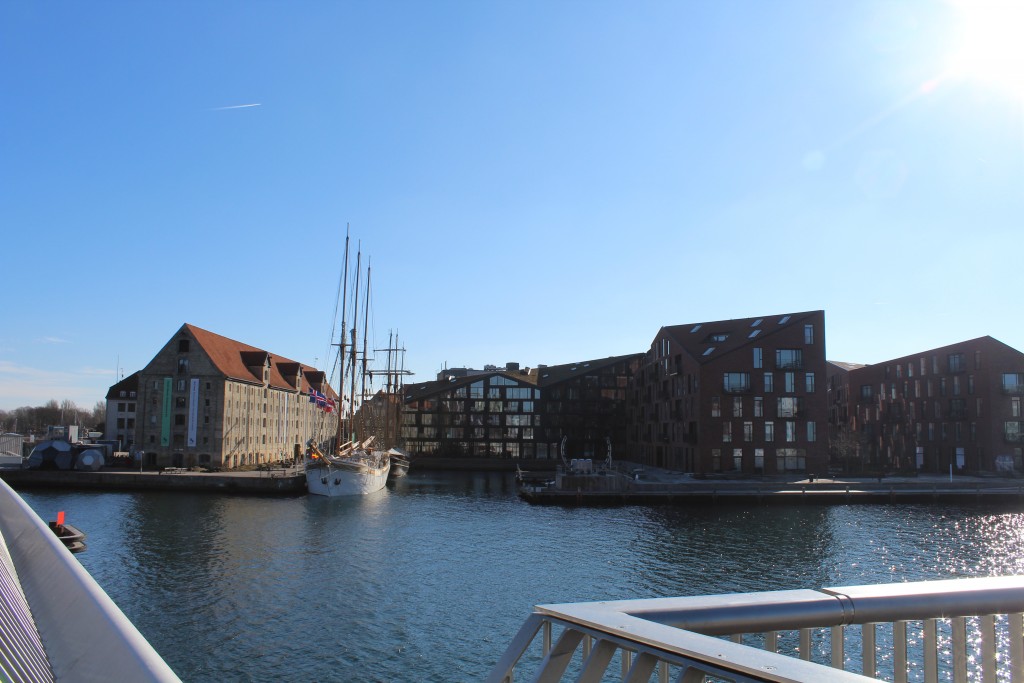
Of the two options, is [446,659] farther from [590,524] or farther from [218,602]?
[590,524]

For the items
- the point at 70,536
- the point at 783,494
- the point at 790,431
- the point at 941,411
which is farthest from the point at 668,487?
the point at 70,536

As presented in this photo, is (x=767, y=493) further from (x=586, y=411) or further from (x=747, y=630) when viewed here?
(x=747, y=630)

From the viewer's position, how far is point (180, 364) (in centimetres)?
7731

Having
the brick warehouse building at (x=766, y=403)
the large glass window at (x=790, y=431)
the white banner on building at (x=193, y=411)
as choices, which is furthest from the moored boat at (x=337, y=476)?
the large glass window at (x=790, y=431)

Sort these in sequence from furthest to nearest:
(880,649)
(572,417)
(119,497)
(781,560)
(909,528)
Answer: (572,417)
(119,497)
(909,528)
(781,560)
(880,649)

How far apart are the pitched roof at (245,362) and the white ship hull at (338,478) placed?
21.4 m

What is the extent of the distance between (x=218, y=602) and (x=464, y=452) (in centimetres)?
8261

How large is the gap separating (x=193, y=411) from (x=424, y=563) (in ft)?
173

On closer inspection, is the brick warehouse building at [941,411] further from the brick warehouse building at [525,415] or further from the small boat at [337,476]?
the small boat at [337,476]

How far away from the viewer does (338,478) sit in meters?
62.2

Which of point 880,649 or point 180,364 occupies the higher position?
point 180,364

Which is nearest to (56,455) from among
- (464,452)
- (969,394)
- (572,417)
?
(464,452)

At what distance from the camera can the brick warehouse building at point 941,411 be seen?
234ft

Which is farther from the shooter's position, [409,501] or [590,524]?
[409,501]
